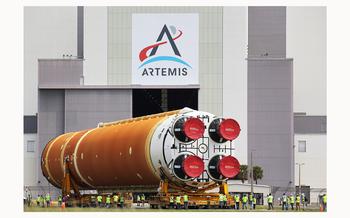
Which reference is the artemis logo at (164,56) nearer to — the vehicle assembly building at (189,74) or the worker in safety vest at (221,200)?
the vehicle assembly building at (189,74)

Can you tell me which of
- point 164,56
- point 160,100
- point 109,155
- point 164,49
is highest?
point 164,49

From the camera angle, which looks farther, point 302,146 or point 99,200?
point 302,146

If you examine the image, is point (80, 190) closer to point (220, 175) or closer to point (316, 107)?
point (220, 175)

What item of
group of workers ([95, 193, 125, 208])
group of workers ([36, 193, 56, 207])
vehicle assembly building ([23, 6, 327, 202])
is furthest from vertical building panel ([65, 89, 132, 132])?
group of workers ([95, 193, 125, 208])

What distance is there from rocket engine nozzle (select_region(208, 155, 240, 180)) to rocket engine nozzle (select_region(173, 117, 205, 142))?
160 centimetres

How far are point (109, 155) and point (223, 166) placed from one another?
33.1 ft

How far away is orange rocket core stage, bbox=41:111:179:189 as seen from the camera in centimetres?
5053

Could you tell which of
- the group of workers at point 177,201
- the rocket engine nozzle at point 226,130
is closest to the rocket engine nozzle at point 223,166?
the rocket engine nozzle at point 226,130

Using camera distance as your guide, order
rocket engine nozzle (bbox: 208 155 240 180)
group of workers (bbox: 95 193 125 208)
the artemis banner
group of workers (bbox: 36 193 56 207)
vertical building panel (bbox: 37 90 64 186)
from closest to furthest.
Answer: rocket engine nozzle (bbox: 208 155 240 180) → group of workers (bbox: 95 193 125 208) → group of workers (bbox: 36 193 56 207) → the artemis banner → vertical building panel (bbox: 37 90 64 186)

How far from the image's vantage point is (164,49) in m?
92.0

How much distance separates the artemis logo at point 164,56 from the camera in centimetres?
9181

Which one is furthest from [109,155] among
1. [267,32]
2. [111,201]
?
[267,32]

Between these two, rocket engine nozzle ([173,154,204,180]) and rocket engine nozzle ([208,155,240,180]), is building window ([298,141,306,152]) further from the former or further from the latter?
rocket engine nozzle ([173,154,204,180])

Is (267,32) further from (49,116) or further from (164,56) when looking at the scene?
(49,116)
